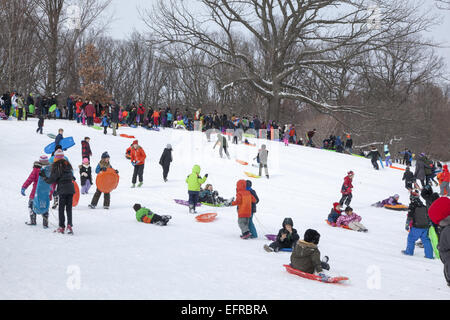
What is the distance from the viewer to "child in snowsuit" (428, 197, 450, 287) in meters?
5.83

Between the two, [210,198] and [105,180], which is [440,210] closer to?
[105,180]

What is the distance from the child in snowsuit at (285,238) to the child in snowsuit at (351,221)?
3.83 metres

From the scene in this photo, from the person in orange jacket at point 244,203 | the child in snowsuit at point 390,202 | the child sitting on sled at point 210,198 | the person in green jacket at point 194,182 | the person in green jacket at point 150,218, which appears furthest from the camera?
the child in snowsuit at point 390,202

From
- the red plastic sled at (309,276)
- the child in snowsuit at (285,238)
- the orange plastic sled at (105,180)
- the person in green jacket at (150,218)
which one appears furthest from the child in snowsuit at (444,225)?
the orange plastic sled at (105,180)

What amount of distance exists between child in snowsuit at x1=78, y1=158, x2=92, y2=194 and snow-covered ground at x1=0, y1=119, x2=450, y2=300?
30.4 inches

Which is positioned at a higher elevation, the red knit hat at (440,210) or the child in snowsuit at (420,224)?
the red knit hat at (440,210)

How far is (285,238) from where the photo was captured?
8.27 meters

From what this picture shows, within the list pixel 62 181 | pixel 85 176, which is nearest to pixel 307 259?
pixel 62 181

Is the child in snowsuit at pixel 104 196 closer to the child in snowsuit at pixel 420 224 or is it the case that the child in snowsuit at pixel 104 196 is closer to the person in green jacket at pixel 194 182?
the person in green jacket at pixel 194 182

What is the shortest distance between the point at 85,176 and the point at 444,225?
9.22 meters

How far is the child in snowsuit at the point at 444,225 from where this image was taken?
5828 millimetres
